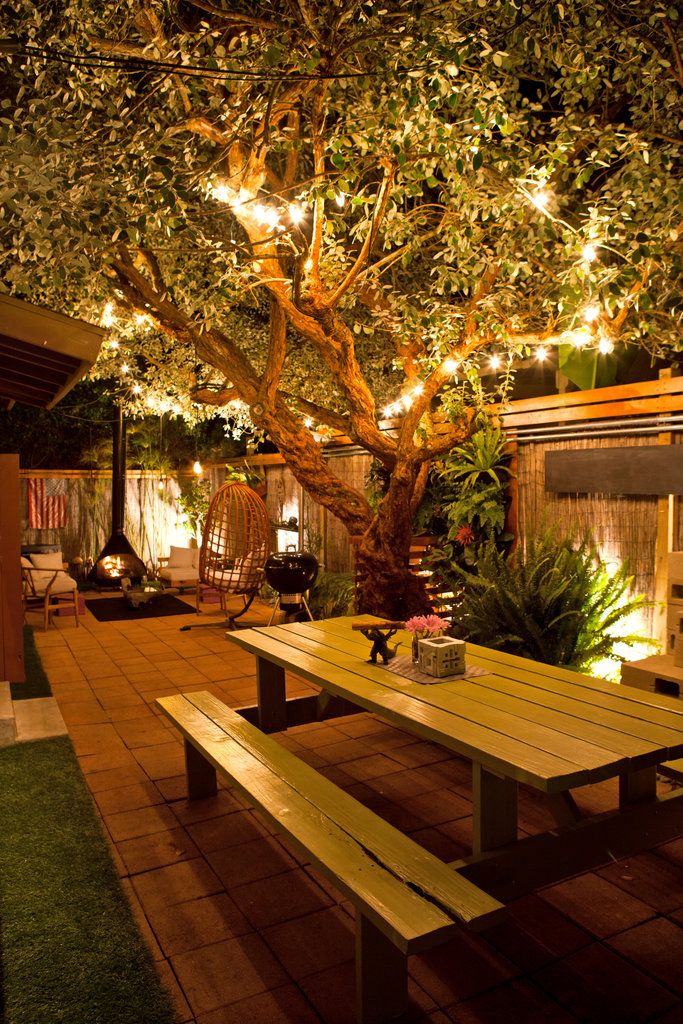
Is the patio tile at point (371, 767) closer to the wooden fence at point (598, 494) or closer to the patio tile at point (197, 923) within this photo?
the patio tile at point (197, 923)

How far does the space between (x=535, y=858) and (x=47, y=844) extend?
2263mm

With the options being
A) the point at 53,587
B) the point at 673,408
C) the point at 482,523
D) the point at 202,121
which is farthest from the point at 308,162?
the point at 53,587

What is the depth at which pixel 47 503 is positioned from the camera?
1298 centimetres

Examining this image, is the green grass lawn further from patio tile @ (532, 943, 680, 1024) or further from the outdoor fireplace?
the outdoor fireplace

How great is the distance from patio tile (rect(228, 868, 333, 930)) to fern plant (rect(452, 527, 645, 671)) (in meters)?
2.71

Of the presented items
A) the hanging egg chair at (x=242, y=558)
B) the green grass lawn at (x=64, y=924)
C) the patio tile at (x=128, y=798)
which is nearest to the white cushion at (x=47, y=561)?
the hanging egg chair at (x=242, y=558)

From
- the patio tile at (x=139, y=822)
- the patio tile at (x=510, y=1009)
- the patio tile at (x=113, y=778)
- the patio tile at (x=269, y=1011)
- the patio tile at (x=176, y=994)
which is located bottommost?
the patio tile at (x=113, y=778)

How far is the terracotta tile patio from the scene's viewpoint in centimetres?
240

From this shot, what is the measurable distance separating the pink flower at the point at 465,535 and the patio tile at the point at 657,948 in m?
4.42

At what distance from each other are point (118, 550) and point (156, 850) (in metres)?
9.48

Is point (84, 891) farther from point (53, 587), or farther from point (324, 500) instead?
point (53, 587)

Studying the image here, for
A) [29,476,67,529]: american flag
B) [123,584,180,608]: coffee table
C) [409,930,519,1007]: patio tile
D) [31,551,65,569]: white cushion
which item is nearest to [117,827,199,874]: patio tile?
[409,930,519,1007]: patio tile

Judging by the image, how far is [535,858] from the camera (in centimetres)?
261

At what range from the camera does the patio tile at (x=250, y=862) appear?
3.16 meters
